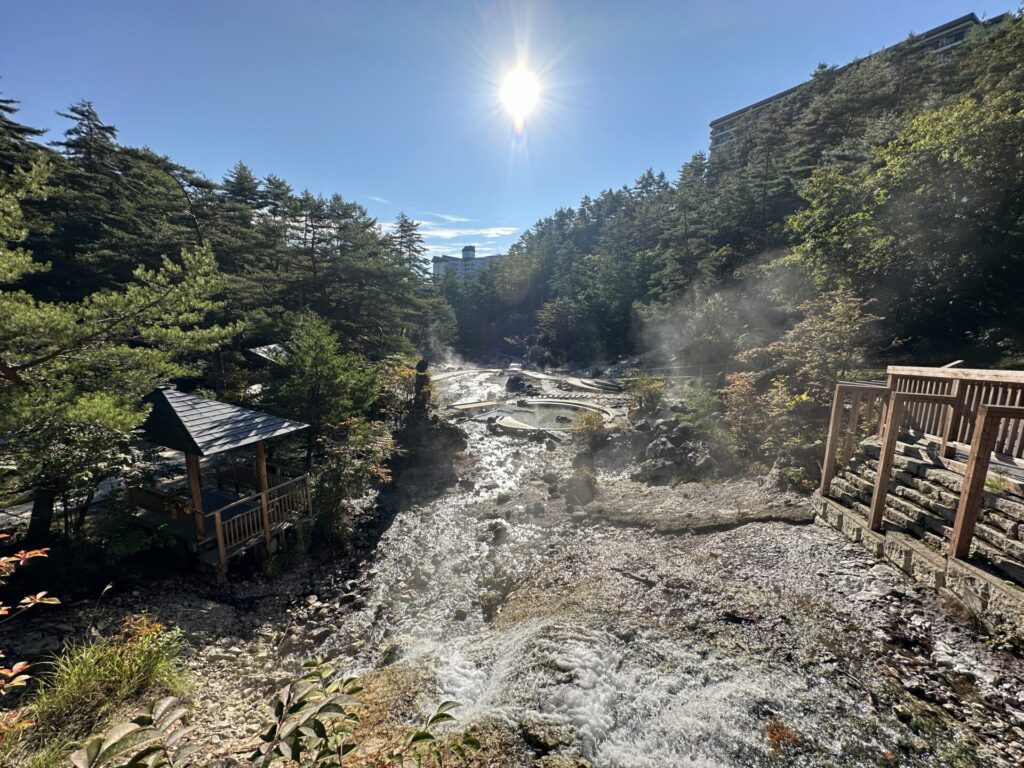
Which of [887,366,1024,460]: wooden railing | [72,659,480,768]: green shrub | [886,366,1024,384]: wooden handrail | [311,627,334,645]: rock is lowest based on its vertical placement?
[311,627,334,645]: rock

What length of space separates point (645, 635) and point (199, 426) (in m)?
8.03

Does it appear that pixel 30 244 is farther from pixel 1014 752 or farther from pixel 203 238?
pixel 1014 752

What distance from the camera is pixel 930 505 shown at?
17.5ft

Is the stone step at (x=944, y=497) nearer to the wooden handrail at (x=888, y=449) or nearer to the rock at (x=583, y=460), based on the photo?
the wooden handrail at (x=888, y=449)

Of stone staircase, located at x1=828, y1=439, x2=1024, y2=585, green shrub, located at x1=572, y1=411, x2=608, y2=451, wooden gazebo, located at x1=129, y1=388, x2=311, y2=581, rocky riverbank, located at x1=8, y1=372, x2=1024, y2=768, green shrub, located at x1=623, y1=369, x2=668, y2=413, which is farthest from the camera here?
green shrub, located at x1=623, y1=369, x2=668, y2=413

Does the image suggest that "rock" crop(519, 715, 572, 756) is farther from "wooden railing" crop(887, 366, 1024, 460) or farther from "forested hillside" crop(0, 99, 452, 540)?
"forested hillside" crop(0, 99, 452, 540)

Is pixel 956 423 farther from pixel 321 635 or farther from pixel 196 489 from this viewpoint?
pixel 196 489

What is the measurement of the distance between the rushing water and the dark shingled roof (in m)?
→ 3.85

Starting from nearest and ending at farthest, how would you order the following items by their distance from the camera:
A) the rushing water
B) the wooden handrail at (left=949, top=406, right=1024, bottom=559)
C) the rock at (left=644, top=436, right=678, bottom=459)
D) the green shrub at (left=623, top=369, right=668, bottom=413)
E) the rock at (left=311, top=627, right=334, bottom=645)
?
the rushing water → the wooden handrail at (left=949, top=406, right=1024, bottom=559) → the rock at (left=311, top=627, right=334, bottom=645) → the rock at (left=644, top=436, right=678, bottom=459) → the green shrub at (left=623, top=369, right=668, bottom=413)

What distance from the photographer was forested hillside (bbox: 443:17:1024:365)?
1259 cm

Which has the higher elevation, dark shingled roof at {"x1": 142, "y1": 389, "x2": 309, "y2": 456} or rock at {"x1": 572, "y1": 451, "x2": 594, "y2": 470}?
dark shingled roof at {"x1": 142, "y1": 389, "x2": 309, "y2": 456}

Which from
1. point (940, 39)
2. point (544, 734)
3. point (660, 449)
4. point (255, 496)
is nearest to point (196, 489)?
point (255, 496)

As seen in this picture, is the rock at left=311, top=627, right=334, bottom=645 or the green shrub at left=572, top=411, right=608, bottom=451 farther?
the green shrub at left=572, top=411, right=608, bottom=451

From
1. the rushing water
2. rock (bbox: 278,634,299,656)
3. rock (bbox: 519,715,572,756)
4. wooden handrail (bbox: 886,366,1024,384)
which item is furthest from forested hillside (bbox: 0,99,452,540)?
wooden handrail (bbox: 886,366,1024,384)
